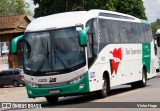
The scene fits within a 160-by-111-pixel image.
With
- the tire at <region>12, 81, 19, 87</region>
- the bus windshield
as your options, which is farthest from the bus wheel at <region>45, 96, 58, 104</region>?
the tire at <region>12, 81, 19, 87</region>

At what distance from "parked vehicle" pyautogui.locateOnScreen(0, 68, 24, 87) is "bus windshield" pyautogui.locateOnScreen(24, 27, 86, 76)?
80.8 feet

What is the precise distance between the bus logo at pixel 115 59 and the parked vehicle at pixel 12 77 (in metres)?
21.8

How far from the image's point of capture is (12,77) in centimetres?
4347

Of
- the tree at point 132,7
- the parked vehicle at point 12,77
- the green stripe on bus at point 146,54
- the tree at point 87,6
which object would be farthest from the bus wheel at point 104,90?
the tree at point 132,7

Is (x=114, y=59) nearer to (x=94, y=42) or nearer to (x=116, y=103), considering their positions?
(x=94, y=42)

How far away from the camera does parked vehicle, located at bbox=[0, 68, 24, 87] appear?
42.9 m

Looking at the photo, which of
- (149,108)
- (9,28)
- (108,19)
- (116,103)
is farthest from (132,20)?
(9,28)

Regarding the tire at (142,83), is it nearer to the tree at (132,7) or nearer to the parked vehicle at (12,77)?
the parked vehicle at (12,77)

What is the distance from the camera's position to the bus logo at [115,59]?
2089 cm

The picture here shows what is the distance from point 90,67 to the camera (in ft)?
59.7

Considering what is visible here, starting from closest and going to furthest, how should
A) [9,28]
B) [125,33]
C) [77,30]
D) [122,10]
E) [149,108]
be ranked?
[149,108] → [77,30] → [125,33] → [9,28] → [122,10]

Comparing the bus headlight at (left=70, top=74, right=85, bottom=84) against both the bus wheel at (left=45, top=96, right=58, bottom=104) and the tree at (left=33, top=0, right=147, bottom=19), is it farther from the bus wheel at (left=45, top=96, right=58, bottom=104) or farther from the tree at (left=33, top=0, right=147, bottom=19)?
the tree at (left=33, top=0, right=147, bottom=19)

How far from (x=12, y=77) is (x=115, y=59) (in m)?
23.5

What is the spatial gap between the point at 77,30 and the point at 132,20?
7.43m
